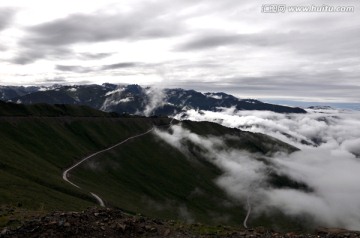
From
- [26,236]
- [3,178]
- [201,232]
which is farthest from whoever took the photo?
[3,178]

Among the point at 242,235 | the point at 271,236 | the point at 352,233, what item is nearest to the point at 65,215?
the point at 242,235

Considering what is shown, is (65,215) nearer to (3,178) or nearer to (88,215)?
(88,215)

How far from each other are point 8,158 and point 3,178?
50.4 m

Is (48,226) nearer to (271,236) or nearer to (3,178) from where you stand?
(271,236)

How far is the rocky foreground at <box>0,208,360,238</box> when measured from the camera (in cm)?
3023

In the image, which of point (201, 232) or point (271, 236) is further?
point (201, 232)

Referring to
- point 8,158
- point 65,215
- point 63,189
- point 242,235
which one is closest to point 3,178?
point 63,189

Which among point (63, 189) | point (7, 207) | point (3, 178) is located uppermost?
point (7, 207)

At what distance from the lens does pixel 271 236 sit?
3381 centimetres

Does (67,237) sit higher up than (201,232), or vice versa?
(67,237)

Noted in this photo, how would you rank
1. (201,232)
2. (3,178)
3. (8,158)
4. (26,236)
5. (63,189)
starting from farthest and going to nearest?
(8,158), (63,189), (3,178), (201,232), (26,236)

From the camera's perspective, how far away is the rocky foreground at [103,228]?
30234 mm

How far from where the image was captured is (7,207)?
149ft

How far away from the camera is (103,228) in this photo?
3172 cm
